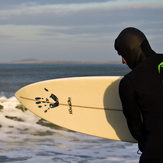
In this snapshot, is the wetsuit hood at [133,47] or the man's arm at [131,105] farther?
the wetsuit hood at [133,47]

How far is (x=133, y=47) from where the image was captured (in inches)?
47.3

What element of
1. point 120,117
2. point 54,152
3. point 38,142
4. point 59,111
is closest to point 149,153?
point 120,117

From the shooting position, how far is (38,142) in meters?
4.04

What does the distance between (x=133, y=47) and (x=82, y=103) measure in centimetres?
146

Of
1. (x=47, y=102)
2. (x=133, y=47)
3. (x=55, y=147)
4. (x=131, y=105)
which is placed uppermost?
(x=133, y=47)

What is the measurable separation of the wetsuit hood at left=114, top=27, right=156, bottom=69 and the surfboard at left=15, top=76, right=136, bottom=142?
104cm

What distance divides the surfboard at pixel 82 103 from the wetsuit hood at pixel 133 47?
1035 millimetres

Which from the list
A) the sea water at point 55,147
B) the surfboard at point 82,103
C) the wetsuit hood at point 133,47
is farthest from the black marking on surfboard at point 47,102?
the wetsuit hood at point 133,47

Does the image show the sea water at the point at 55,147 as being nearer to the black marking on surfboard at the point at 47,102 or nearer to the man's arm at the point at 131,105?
the black marking on surfboard at the point at 47,102

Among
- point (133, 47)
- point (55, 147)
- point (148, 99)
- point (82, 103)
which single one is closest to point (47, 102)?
point (82, 103)

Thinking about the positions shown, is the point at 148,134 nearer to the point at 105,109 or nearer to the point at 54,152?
the point at 105,109

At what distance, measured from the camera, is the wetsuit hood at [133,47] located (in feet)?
3.87

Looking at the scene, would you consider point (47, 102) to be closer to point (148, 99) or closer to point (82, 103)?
point (82, 103)

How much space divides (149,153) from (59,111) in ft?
5.57
